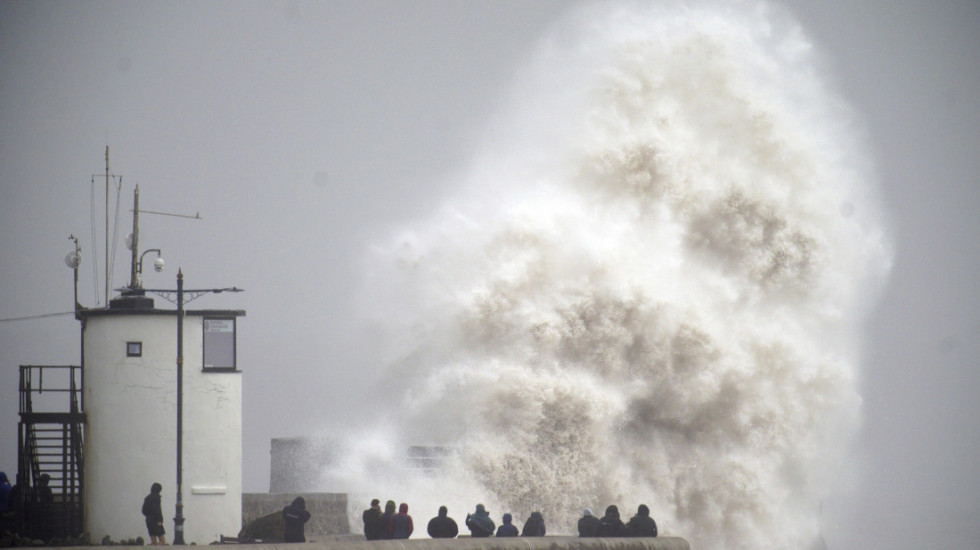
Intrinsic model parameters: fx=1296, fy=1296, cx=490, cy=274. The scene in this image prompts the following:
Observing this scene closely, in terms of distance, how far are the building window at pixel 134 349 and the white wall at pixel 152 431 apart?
7cm

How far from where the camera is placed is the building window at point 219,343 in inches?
893

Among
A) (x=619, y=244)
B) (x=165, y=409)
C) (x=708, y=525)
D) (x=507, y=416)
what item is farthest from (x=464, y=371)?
(x=165, y=409)

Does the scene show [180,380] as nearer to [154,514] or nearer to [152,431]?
[152,431]

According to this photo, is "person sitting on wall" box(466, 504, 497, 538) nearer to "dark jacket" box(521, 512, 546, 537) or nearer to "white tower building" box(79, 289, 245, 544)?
"dark jacket" box(521, 512, 546, 537)

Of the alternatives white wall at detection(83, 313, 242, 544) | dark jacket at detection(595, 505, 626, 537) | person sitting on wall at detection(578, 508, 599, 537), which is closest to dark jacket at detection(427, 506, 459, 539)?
person sitting on wall at detection(578, 508, 599, 537)

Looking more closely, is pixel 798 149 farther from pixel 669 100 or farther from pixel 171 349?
pixel 171 349

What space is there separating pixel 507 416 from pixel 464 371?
5.12ft

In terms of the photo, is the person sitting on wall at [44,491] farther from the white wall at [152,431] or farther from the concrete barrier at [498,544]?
the concrete barrier at [498,544]

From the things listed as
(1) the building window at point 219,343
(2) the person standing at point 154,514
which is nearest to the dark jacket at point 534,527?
(2) the person standing at point 154,514

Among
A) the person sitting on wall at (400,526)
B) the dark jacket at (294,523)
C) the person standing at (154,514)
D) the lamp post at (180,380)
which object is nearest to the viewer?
the dark jacket at (294,523)

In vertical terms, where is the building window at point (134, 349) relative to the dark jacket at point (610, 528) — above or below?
above

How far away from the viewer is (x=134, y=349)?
2239 centimetres

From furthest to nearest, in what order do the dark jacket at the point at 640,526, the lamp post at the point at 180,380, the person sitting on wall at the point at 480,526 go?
the lamp post at the point at 180,380
the dark jacket at the point at 640,526
the person sitting on wall at the point at 480,526

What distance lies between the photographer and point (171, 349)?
2248 centimetres
